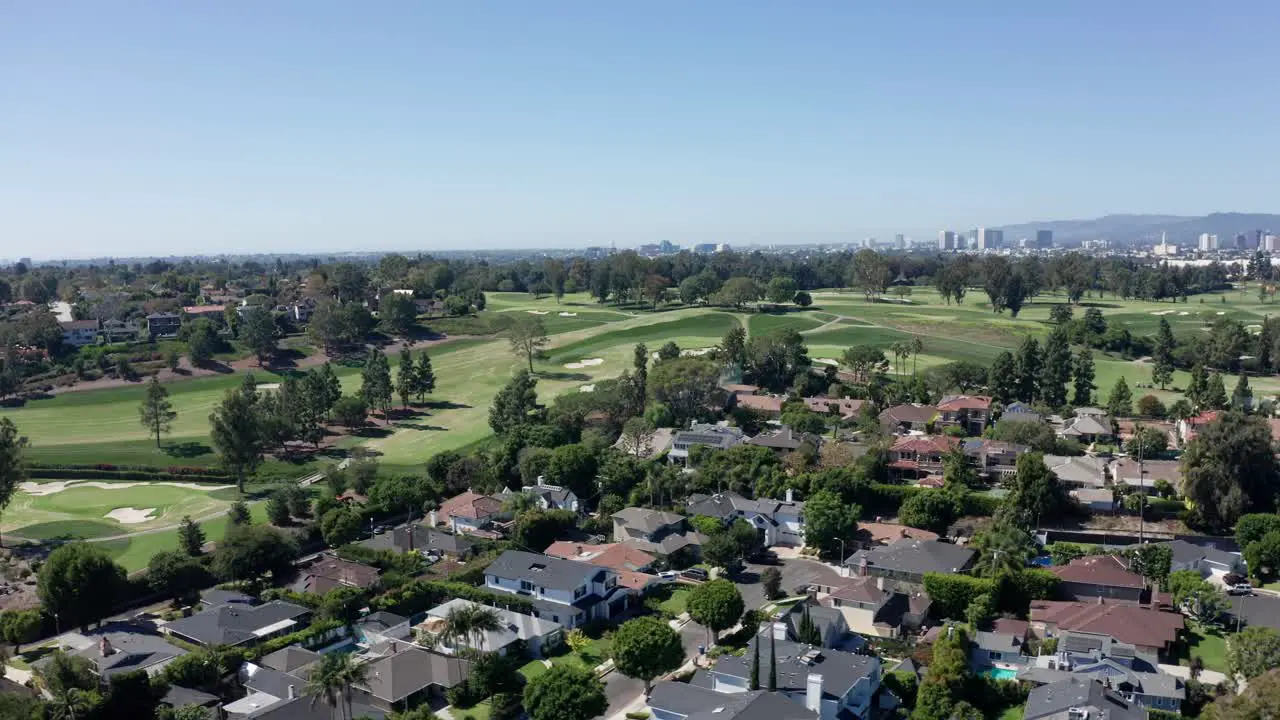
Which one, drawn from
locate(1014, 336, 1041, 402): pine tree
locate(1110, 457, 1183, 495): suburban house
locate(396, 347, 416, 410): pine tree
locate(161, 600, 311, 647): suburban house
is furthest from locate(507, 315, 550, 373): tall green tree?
locate(1110, 457, 1183, 495): suburban house

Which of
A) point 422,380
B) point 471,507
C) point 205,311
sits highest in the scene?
point 205,311

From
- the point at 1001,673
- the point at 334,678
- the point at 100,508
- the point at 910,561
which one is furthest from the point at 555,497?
the point at 100,508

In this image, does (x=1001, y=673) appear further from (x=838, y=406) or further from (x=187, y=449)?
(x=187, y=449)

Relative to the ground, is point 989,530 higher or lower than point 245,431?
lower

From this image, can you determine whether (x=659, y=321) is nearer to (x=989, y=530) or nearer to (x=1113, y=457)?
(x=1113, y=457)

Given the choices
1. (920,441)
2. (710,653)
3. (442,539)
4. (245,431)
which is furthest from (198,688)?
(920,441)

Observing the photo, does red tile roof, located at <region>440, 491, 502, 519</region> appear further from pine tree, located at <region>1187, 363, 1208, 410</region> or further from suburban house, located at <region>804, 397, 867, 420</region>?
pine tree, located at <region>1187, 363, 1208, 410</region>

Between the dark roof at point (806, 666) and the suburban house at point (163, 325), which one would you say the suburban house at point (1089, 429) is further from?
the suburban house at point (163, 325)
